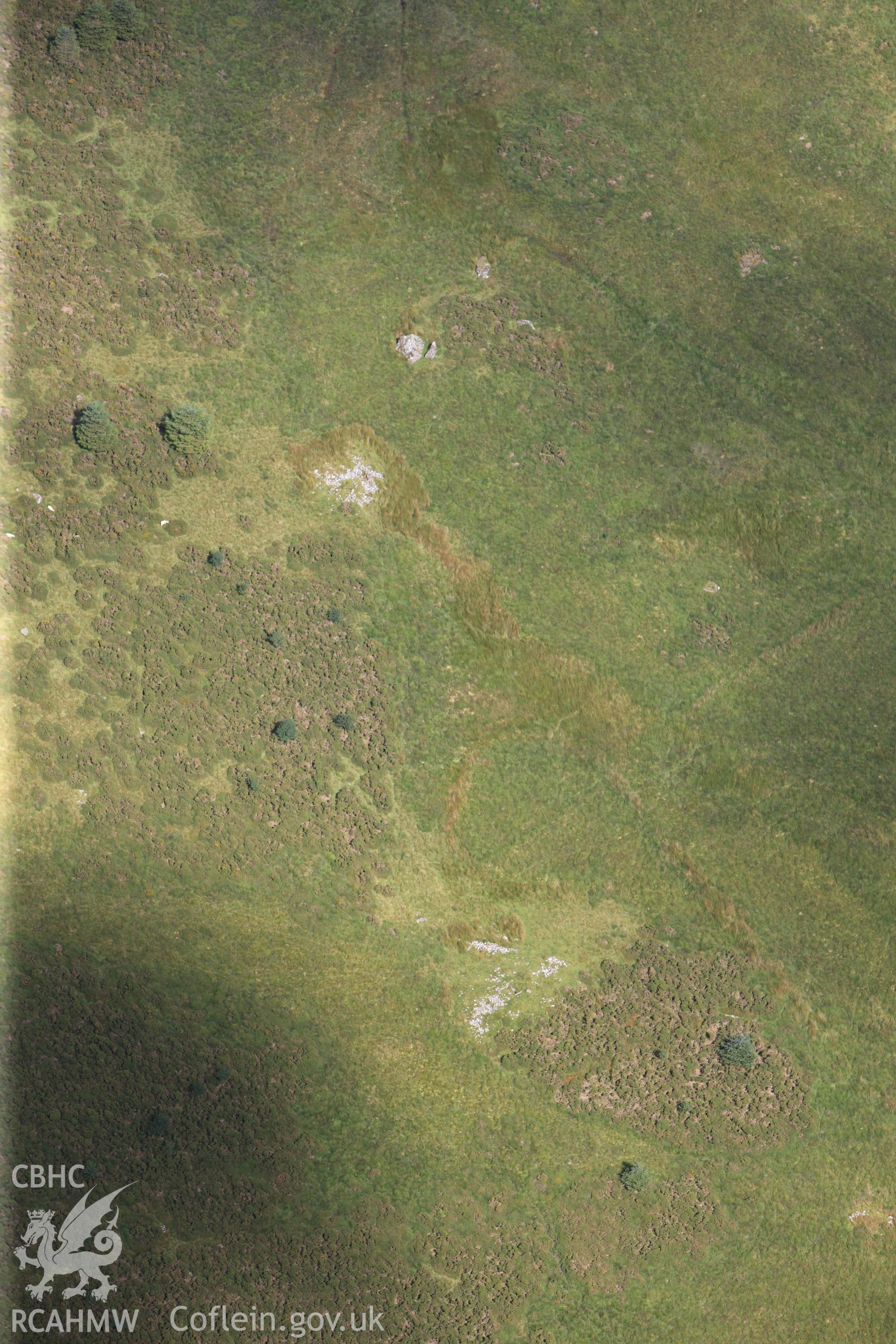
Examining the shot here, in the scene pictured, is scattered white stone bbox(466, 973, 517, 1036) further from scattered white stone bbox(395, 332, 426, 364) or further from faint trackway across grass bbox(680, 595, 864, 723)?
scattered white stone bbox(395, 332, 426, 364)

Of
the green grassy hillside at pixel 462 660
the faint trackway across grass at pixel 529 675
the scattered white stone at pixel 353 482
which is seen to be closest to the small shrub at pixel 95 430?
the green grassy hillside at pixel 462 660

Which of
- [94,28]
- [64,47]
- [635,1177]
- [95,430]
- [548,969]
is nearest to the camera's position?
[635,1177]

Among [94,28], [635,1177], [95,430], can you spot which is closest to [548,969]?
[635,1177]

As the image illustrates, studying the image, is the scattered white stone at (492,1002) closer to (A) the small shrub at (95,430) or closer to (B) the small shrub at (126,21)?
(A) the small shrub at (95,430)

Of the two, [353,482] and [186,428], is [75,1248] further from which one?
[353,482]

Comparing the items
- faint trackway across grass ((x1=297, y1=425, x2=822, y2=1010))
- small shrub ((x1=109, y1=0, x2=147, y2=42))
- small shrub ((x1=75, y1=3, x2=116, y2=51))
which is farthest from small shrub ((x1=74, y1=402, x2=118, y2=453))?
small shrub ((x1=109, y1=0, x2=147, y2=42))
